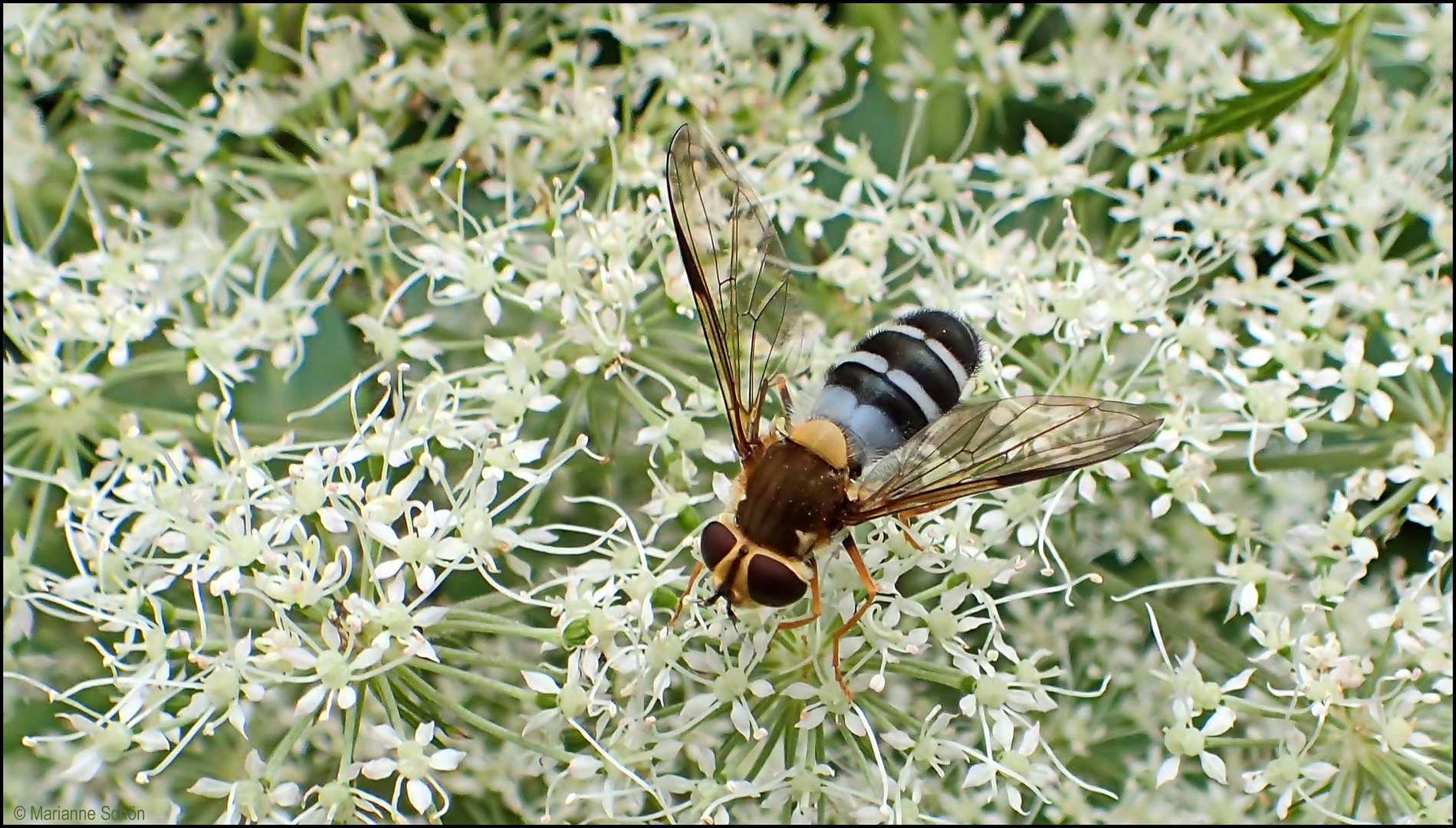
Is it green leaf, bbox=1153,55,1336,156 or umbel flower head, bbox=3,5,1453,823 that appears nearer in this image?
umbel flower head, bbox=3,5,1453,823

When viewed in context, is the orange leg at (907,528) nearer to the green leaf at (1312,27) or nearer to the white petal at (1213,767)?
the white petal at (1213,767)

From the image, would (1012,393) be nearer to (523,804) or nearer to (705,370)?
(705,370)

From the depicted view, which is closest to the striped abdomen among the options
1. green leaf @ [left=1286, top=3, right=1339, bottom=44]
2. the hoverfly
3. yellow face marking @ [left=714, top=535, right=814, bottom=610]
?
the hoverfly

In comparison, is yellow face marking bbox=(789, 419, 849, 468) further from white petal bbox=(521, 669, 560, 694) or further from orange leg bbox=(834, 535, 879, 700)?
white petal bbox=(521, 669, 560, 694)

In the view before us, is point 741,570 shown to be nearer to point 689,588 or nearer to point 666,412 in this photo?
point 689,588

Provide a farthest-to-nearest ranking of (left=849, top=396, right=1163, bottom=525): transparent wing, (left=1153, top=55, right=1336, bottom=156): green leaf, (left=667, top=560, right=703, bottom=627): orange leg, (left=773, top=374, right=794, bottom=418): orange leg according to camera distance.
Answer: (left=1153, top=55, right=1336, bottom=156): green leaf, (left=773, top=374, right=794, bottom=418): orange leg, (left=667, top=560, right=703, bottom=627): orange leg, (left=849, top=396, right=1163, bottom=525): transparent wing
